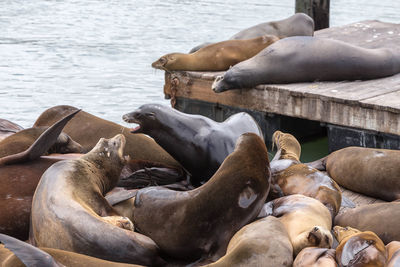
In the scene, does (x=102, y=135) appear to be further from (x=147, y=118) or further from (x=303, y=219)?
(x=303, y=219)

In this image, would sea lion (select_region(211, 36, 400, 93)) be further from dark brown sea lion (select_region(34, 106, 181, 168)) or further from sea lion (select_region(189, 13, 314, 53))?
dark brown sea lion (select_region(34, 106, 181, 168))

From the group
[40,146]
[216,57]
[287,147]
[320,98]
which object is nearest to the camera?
[40,146]

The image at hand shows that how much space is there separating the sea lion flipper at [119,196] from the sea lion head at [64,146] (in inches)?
21.7

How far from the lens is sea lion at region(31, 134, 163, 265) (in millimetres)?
2180

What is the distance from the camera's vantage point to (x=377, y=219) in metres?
2.67

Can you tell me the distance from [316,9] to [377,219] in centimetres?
735

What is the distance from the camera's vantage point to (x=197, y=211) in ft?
7.52

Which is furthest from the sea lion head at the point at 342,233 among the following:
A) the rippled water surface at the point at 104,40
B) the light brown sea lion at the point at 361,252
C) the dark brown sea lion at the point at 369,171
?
the rippled water surface at the point at 104,40

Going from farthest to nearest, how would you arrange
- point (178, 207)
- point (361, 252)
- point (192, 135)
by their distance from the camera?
1. point (192, 135)
2. point (178, 207)
3. point (361, 252)

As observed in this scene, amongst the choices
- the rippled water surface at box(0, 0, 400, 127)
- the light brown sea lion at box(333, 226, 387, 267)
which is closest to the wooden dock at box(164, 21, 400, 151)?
the rippled water surface at box(0, 0, 400, 127)

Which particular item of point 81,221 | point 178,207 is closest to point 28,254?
point 81,221

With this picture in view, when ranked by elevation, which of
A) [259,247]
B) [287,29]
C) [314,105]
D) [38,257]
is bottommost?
[314,105]

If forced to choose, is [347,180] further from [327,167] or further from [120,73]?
[120,73]

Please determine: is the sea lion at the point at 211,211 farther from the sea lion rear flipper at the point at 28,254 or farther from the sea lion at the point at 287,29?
the sea lion at the point at 287,29
